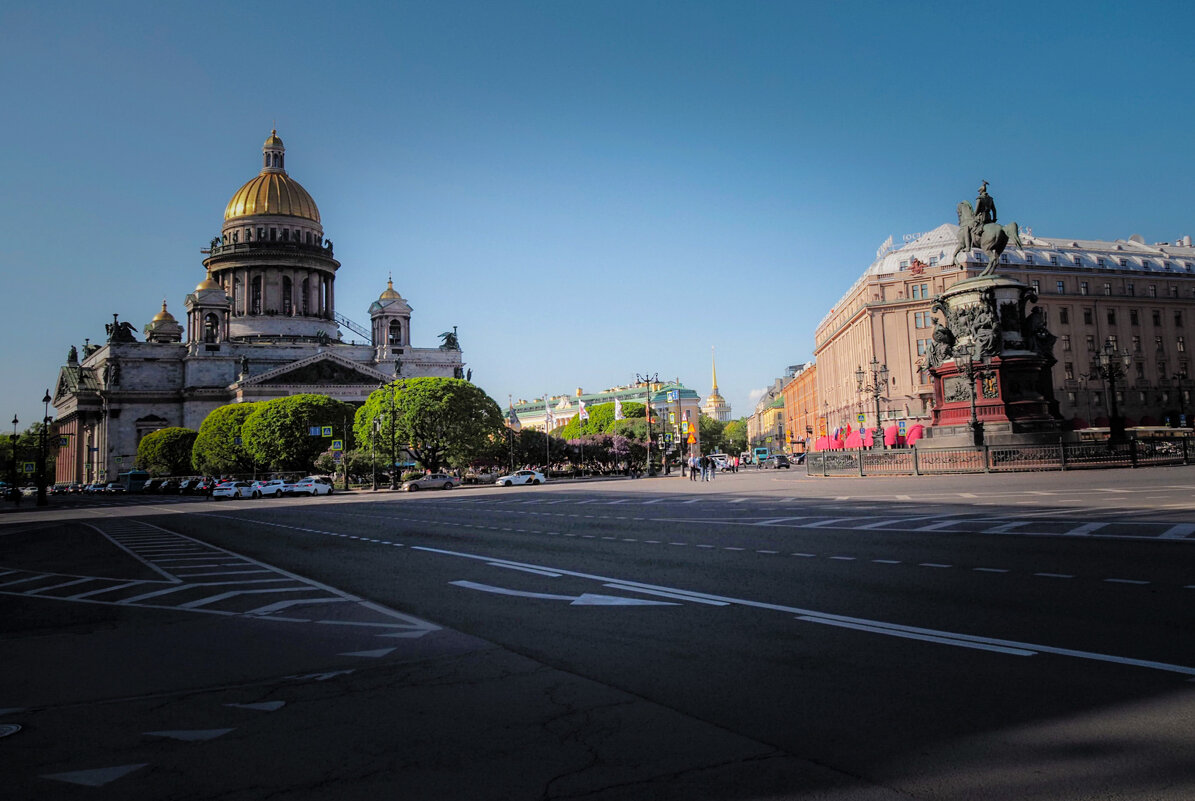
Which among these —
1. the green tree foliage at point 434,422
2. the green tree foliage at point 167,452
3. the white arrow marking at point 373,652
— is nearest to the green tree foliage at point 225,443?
the green tree foliage at point 167,452

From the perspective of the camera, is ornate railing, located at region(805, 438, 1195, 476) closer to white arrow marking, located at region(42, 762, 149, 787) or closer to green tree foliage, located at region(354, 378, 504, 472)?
white arrow marking, located at region(42, 762, 149, 787)

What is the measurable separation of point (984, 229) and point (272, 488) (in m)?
48.8

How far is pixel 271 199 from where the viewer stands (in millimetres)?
114625

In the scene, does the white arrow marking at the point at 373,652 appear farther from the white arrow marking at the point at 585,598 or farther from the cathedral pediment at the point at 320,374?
the cathedral pediment at the point at 320,374

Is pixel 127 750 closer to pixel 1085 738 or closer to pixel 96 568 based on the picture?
pixel 1085 738

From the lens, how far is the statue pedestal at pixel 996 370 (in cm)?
3647

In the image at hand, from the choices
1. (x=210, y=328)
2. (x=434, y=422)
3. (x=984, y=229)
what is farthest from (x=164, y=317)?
(x=984, y=229)

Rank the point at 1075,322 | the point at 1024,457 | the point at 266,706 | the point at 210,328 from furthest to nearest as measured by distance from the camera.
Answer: the point at 210,328 < the point at 1075,322 < the point at 1024,457 < the point at 266,706

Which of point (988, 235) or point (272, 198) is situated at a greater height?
point (272, 198)

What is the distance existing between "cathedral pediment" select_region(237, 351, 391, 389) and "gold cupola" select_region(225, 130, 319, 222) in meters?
23.8

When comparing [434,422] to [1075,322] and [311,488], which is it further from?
[1075,322]

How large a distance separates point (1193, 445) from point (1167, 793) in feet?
146

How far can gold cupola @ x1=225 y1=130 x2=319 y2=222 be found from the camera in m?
114

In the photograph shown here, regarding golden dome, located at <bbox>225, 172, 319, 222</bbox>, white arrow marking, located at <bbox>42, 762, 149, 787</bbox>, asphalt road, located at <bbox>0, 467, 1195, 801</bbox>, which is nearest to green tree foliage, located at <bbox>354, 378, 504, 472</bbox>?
golden dome, located at <bbox>225, 172, 319, 222</bbox>
